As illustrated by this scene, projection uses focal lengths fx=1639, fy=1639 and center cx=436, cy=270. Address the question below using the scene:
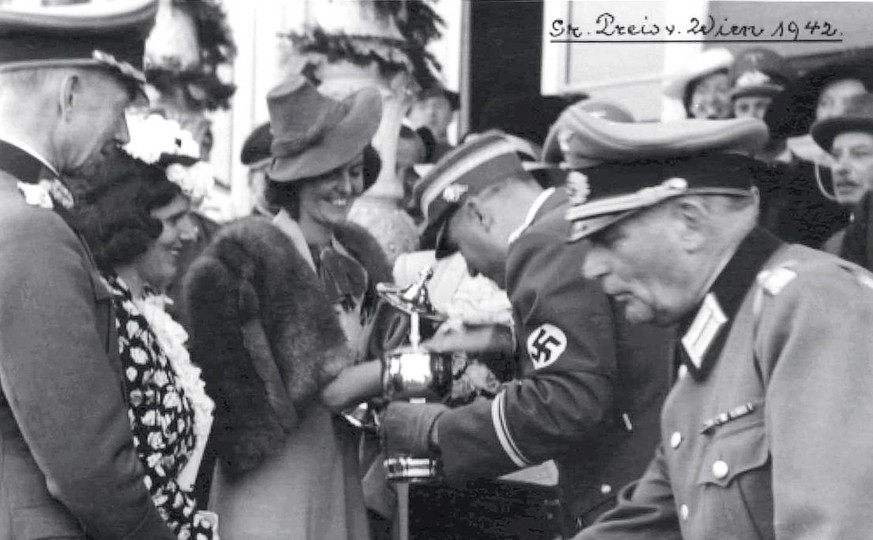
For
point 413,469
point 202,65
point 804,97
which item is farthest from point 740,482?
point 202,65

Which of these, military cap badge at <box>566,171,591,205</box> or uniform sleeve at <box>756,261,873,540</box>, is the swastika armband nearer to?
military cap badge at <box>566,171,591,205</box>

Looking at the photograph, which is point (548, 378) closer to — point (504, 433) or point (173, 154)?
point (504, 433)

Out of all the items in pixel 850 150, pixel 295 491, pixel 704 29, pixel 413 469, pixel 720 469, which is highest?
pixel 704 29

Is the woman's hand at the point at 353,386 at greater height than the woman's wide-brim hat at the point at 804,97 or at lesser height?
lesser

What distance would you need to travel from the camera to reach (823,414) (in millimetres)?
2756

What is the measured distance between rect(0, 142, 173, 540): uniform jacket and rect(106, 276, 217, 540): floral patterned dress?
1.15 ft

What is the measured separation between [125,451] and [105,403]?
0.13m

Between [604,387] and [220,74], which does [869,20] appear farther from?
[220,74]

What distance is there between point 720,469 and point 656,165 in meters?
0.63

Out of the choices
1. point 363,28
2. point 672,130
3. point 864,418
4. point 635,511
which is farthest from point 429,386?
point 363,28

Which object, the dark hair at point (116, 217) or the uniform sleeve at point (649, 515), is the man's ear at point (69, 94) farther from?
the uniform sleeve at point (649, 515)

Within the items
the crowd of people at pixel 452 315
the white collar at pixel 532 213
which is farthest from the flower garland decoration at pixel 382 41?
the white collar at pixel 532 213

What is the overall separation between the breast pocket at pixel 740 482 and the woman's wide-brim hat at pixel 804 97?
2.85 meters

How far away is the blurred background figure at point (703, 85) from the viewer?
6.12 m
